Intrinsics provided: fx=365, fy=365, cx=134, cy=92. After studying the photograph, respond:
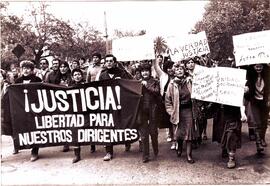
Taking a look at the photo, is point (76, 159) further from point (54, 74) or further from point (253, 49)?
point (253, 49)

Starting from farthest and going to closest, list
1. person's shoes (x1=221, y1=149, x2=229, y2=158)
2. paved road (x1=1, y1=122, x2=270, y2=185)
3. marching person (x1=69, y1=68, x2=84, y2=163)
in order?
1. marching person (x1=69, y1=68, x2=84, y2=163)
2. person's shoes (x1=221, y1=149, x2=229, y2=158)
3. paved road (x1=1, y1=122, x2=270, y2=185)

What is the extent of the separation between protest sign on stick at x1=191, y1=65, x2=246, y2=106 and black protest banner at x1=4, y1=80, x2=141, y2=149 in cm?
96

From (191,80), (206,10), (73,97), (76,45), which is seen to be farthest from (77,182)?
(76,45)

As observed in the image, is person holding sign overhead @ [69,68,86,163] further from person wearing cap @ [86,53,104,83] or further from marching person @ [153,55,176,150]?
marching person @ [153,55,176,150]

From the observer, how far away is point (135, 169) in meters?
5.57

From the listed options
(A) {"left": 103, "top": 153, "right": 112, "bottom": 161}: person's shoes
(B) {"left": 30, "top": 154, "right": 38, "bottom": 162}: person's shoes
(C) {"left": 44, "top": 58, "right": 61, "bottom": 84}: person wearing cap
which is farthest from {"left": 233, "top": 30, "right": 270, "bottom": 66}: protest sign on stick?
(B) {"left": 30, "top": 154, "right": 38, "bottom": 162}: person's shoes

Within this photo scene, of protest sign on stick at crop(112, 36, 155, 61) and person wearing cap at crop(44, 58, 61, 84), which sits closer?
protest sign on stick at crop(112, 36, 155, 61)

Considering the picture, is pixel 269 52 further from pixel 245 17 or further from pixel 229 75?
pixel 245 17

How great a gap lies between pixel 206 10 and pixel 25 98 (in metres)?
17.7

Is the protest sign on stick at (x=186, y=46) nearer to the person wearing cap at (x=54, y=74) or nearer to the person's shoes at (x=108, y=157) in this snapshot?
the person's shoes at (x=108, y=157)

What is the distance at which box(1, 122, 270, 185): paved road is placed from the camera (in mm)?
5137

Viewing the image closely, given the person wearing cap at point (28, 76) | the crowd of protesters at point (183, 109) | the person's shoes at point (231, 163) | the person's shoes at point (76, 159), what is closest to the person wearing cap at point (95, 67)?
the crowd of protesters at point (183, 109)

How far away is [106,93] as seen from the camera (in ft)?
19.6

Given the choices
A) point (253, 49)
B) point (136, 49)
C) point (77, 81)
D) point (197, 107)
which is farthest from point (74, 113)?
point (253, 49)
